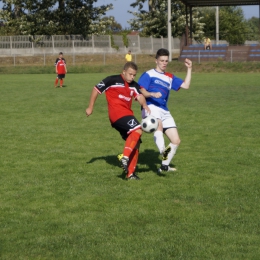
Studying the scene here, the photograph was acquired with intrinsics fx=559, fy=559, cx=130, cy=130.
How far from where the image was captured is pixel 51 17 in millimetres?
55844

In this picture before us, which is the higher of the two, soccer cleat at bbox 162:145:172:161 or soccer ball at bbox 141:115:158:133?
soccer ball at bbox 141:115:158:133

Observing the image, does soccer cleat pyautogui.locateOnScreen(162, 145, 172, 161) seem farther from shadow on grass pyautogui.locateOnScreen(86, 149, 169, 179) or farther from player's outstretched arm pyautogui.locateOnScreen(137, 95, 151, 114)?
player's outstretched arm pyautogui.locateOnScreen(137, 95, 151, 114)

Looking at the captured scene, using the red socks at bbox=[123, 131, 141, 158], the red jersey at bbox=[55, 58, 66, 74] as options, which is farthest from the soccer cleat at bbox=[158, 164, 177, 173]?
the red jersey at bbox=[55, 58, 66, 74]

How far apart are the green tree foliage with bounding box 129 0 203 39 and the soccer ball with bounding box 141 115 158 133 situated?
55.3 m

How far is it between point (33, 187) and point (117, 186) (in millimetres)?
1136

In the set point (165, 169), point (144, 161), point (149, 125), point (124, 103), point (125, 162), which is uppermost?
point (124, 103)

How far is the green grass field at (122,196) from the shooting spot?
519 cm

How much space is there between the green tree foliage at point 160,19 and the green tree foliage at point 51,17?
24.4ft

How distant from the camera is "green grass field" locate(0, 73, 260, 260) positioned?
519cm

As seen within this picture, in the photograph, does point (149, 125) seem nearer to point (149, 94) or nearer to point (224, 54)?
point (149, 94)

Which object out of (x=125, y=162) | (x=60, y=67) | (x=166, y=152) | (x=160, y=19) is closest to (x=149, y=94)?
(x=166, y=152)

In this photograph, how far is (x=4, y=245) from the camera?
525 cm

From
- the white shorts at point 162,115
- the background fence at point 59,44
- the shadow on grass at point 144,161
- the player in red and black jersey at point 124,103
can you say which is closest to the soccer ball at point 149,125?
the player in red and black jersey at point 124,103

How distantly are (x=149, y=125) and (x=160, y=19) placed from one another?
186 feet
